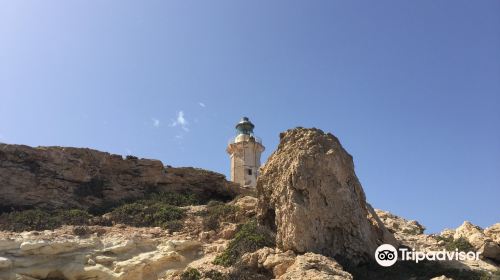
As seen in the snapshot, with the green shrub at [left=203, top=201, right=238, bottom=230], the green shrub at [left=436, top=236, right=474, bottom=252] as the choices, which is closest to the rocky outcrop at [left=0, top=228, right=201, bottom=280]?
the green shrub at [left=203, top=201, right=238, bottom=230]

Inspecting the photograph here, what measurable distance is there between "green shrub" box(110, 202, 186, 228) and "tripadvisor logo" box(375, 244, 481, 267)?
6.73 metres

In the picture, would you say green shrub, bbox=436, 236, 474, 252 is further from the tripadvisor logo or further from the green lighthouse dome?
the green lighthouse dome

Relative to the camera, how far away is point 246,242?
1305cm

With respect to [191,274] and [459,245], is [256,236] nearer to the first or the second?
[191,274]

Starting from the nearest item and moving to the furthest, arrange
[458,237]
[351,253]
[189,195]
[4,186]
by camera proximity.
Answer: [351,253] → [458,237] → [4,186] → [189,195]

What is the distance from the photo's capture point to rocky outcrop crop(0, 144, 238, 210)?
1817 centimetres

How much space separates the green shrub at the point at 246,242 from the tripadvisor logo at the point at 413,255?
308 cm

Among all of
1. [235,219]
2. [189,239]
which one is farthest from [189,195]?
[189,239]

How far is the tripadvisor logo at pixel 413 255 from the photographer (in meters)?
13.4

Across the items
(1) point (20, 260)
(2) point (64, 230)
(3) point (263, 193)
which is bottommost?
(1) point (20, 260)

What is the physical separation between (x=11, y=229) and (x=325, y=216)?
31.6 feet

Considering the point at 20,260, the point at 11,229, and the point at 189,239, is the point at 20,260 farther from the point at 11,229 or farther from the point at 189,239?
the point at 189,239

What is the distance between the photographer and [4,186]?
1795cm

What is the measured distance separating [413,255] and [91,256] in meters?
9.20
